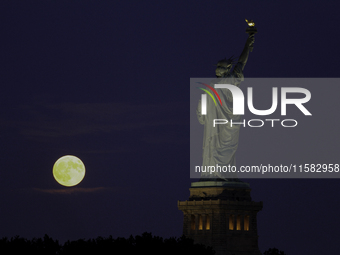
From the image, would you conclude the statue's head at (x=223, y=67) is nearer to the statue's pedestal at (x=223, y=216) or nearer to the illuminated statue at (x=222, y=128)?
the illuminated statue at (x=222, y=128)

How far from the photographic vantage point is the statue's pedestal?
65750 mm

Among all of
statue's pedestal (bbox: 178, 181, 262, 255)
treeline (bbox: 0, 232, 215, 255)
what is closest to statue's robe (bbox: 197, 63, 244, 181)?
statue's pedestal (bbox: 178, 181, 262, 255)

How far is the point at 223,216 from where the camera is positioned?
65.8 m

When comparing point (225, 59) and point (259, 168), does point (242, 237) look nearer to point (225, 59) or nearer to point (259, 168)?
point (259, 168)

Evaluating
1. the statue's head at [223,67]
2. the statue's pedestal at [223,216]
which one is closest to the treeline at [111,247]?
the statue's pedestal at [223,216]

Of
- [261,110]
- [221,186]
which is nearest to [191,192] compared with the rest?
[221,186]

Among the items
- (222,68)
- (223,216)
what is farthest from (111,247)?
(222,68)

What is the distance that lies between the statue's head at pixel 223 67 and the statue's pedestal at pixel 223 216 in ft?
23.7

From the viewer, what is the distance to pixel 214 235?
65.9 m

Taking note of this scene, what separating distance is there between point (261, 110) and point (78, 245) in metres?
16.6

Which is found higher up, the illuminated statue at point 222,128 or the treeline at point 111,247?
the illuminated statue at point 222,128

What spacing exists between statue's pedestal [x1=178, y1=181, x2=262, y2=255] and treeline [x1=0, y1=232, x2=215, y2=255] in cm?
156

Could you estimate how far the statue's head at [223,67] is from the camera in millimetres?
67750

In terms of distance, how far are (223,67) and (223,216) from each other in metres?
9.84
